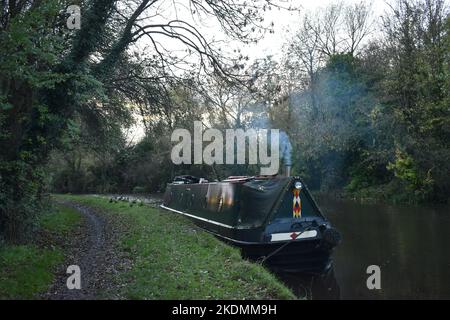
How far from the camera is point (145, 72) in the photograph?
43.1 feet

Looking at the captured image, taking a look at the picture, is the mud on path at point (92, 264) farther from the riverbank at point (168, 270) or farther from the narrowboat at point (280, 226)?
the narrowboat at point (280, 226)

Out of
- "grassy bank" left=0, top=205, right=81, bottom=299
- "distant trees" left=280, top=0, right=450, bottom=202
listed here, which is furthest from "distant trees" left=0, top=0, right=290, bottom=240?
"distant trees" left=280, top=0, right=450, bottom=202

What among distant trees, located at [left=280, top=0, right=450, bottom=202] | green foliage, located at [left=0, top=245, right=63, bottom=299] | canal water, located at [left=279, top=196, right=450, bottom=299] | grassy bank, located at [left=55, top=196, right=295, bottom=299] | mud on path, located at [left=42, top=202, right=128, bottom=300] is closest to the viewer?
green foliage, located at [left=0, top=245, right=63, bottom=299]

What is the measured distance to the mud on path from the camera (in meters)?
6.25

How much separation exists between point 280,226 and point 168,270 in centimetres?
334

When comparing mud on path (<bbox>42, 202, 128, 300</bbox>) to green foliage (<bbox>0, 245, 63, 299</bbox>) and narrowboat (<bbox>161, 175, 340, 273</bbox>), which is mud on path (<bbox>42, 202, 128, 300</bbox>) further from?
narrowboat (<bbox>161, 175, 340, 273</bbox>)

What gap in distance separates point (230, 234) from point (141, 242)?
86.4 inches

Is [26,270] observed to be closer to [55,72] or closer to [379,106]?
[55,72]

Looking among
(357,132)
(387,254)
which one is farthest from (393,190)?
(387,254)

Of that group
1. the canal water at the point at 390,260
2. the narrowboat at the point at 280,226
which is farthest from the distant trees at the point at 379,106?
the narrowboat at the point at 280,226

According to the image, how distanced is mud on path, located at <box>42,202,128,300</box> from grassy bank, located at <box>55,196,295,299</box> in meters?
0.22

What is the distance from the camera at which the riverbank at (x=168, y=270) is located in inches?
249
